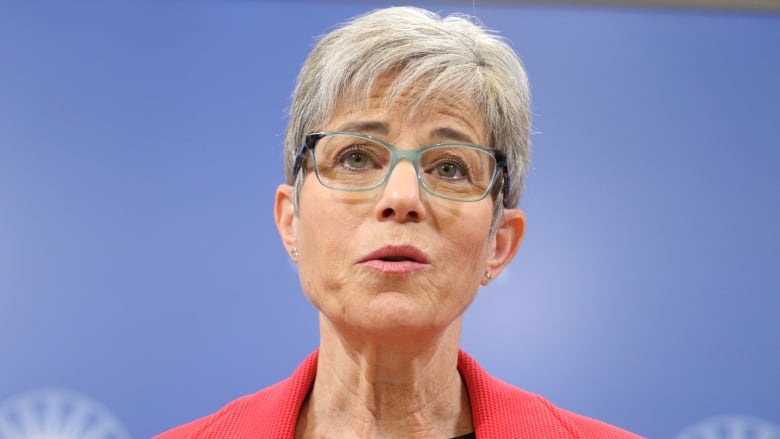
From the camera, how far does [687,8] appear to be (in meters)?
1.83

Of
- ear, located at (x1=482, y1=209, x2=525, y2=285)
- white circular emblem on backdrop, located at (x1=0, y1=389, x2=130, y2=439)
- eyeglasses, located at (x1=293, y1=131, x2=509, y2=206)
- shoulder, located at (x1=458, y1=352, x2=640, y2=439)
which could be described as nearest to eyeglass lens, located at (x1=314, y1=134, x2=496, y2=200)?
eyeglasses, located at (x1=293, y1=131, x2=509, y2=206)

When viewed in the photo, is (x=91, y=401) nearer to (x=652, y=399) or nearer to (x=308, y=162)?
(x=308, y=162)

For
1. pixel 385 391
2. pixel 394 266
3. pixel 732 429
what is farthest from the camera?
pixel 732 429

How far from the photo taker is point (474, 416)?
3.51 ft

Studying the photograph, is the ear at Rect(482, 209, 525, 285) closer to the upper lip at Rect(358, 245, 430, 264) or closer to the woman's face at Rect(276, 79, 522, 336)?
the woman's face at Rect(276, 79, 522, 336)

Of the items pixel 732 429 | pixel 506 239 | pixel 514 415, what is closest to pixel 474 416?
pixel 514 415

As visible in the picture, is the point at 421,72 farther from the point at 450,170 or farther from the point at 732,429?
the point at 732,429

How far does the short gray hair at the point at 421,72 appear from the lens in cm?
98

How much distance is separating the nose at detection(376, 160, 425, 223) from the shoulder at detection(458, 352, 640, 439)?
31 cm

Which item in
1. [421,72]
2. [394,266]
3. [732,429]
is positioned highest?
[421,72]

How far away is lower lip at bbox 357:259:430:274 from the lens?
0.90 m

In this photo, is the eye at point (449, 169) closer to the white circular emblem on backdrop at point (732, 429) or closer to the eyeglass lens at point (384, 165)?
the eyeglass lens at point (384, 165)

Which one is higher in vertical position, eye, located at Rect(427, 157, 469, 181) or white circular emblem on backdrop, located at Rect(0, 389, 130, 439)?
eye, located at Rect(427, 157, 469, 181)

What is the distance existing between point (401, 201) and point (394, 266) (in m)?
0.07
